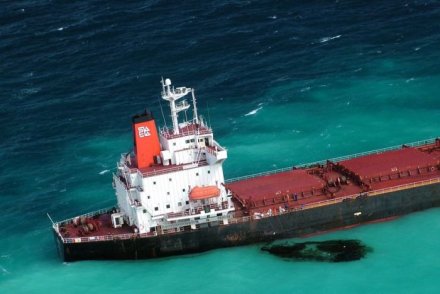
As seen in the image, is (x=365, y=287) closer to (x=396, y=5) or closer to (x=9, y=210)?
(x=9, y=210)

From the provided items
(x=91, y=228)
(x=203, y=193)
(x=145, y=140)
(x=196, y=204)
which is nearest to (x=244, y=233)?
(x=196, y=204)

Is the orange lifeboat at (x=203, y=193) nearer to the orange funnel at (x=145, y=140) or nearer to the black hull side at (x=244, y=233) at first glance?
the black hull side at (x=244, y=233)

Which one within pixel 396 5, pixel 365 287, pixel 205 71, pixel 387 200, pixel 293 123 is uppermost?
pixel 396 5

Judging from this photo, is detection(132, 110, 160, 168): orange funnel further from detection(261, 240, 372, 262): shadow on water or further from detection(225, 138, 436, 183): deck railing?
detection(261, 240, 372, 262): shadow on water

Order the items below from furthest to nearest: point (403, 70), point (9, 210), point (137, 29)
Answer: point (137, 29) < point (403, 70) < point (9, 210)

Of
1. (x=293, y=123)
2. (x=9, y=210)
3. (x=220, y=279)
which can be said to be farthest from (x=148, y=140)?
(x=293, y=123)

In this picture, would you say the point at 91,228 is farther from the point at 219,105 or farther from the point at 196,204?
the point at 219,105

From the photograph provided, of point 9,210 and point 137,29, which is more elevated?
point 137,29
